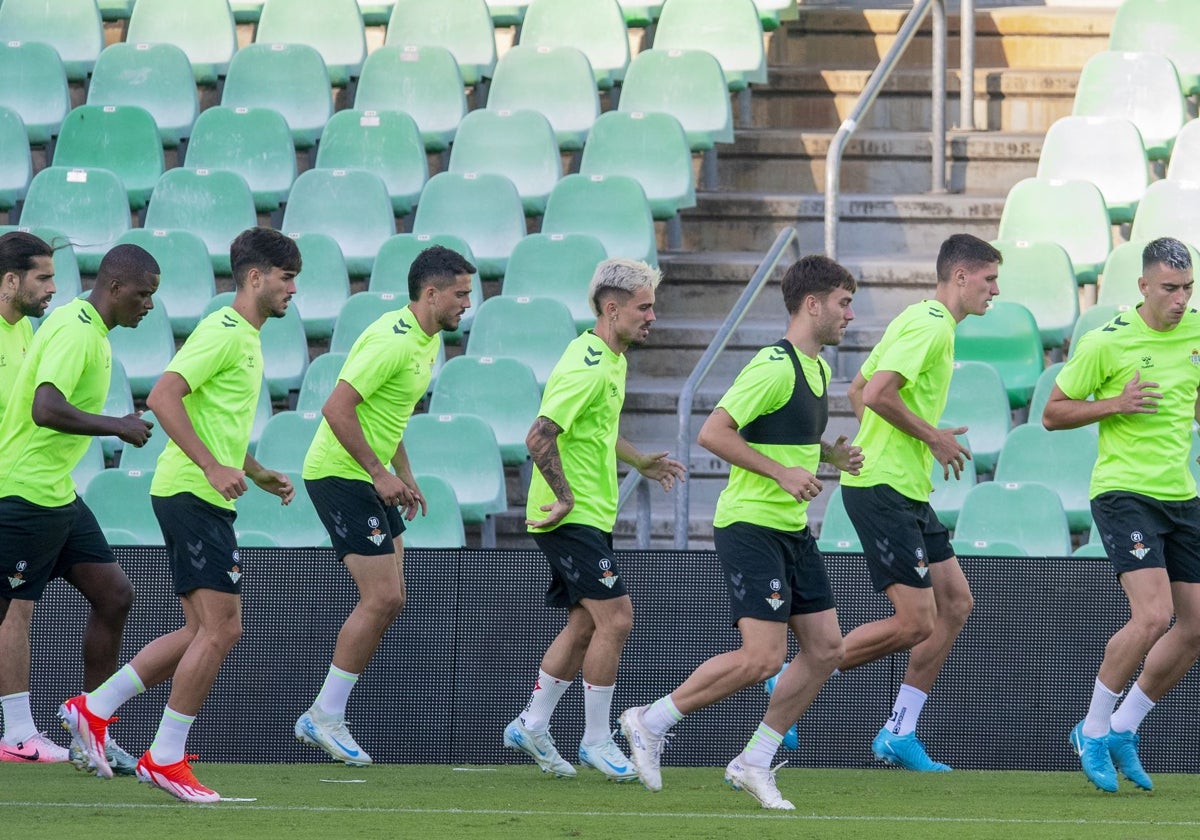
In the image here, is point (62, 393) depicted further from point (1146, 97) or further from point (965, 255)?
point (1146, 97)

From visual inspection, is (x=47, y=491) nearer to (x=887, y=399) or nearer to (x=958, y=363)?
(x=887, y=399)

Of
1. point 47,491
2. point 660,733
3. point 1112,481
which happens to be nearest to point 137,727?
point 47,491

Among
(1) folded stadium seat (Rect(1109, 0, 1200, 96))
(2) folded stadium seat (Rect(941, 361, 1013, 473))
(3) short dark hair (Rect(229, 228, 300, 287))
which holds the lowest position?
(2) folded stadium seat (Rect(941, 361, 1013, 473))

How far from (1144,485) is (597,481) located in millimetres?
2131

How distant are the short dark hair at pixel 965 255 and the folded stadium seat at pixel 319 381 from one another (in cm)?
356

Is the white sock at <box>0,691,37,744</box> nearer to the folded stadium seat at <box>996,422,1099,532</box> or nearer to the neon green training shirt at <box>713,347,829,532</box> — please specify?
the neon green training shirt at <box>713,347,829,532</box>

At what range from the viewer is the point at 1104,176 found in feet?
40.0

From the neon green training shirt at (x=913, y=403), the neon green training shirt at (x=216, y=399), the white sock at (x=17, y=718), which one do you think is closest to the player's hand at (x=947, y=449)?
the neon green training shirt at (x=913, y=403)

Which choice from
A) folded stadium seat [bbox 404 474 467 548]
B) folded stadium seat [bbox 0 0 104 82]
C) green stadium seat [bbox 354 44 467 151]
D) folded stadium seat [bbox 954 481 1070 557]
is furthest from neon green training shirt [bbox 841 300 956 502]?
folded stadium seat [bbox 0 0 104 82]

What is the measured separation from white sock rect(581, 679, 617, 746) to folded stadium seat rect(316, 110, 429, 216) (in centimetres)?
524

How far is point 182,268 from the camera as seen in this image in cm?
1166

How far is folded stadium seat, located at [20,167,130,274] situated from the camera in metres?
12.1

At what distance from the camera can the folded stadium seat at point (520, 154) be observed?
1262cm

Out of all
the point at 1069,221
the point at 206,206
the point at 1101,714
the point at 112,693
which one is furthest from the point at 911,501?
the point at 206,206
